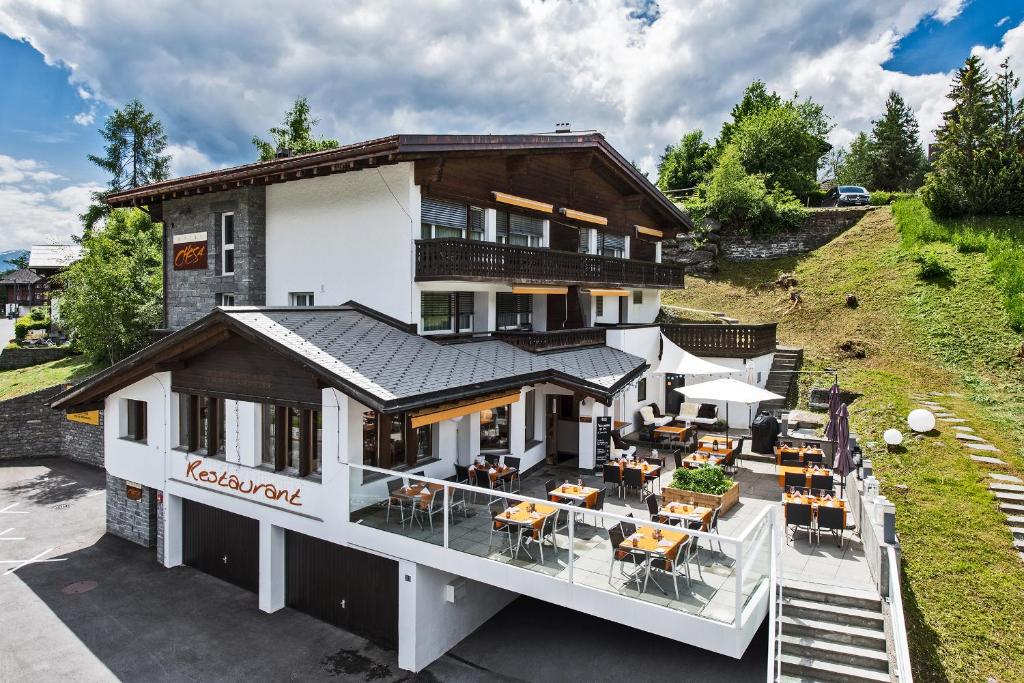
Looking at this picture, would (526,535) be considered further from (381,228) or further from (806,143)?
(806,143)

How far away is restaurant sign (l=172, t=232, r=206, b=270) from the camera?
21391mm

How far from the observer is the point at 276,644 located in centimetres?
1249

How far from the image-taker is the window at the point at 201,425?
49.2 feet

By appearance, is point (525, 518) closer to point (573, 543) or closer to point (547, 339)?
point (573, 543)

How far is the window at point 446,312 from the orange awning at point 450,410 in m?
4.43

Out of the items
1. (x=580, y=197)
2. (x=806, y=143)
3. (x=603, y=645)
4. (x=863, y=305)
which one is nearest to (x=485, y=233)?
(x=580, y=197)

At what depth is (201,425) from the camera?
15586 millimetres

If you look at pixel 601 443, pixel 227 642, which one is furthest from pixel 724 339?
pixel 227 642

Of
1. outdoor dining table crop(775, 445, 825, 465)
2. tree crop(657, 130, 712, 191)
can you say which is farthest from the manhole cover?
tree crop(657, 130, 712, 191)

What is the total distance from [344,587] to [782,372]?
66.3 ft

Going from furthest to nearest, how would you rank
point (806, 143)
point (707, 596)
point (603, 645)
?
point (806, 143)
point (603, 645)
point (707, 596)

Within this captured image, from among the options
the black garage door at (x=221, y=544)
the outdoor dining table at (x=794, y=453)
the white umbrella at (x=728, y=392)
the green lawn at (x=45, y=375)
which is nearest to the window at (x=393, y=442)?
the black garage door at (x=221, y=544)

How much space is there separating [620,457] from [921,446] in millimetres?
8450

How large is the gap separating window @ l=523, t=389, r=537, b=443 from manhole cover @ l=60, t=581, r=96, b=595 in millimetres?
11747
